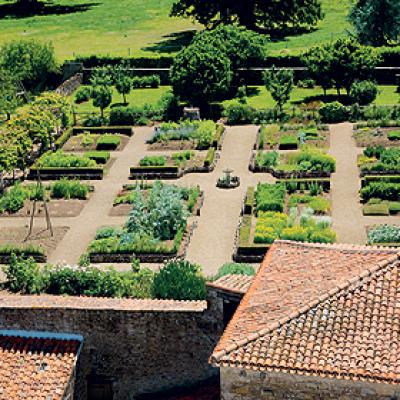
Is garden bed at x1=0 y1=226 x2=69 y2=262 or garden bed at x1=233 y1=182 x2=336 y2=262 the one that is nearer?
garden bed at x1=233 y1=182 x2=336 y2=262

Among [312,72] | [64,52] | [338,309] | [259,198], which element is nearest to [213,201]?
[259,198]

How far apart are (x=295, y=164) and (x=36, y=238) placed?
1437 centimetres

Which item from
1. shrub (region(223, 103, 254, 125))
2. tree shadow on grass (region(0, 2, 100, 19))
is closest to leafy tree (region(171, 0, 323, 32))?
shrub (region(223, 103, 254, 125))

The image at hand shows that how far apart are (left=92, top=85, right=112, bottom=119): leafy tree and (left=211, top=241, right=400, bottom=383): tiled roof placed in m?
41.1

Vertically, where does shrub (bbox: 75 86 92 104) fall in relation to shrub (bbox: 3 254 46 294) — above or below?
below

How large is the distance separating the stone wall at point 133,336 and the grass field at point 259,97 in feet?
134

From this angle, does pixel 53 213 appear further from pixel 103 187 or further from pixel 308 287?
pixel 308 287

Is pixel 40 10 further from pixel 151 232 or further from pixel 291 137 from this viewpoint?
pixel 151 232

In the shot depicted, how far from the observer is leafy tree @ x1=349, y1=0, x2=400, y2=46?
73625 millimetres

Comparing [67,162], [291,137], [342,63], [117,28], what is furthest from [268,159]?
[117,28]

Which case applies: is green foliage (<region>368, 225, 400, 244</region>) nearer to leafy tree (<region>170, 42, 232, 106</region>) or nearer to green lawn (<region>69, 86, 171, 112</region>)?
leafy tree (<region>170, 42, 232, 106</region>)

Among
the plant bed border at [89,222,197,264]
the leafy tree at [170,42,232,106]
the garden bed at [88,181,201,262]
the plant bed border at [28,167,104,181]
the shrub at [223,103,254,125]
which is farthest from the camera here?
the leafy tree at [170,42,232,106]

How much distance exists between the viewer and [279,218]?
4478 centimetres

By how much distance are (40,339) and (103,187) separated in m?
26.9
